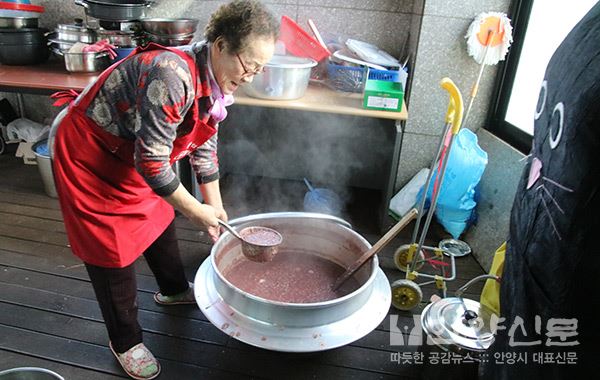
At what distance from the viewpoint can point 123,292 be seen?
1839 millimetres

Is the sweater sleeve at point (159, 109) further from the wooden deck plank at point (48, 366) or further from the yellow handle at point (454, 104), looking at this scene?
the yellow handle at point (454, 104)

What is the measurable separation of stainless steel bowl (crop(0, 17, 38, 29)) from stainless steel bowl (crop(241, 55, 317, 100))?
77.0 inches

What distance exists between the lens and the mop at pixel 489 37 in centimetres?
283

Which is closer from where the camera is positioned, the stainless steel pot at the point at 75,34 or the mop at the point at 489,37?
the mop at the point at 489,37

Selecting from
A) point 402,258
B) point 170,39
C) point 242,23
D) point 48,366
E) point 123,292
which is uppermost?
point 242,23

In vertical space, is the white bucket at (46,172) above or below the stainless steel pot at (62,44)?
below

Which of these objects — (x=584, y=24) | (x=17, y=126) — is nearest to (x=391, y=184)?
(x=584, y=24)

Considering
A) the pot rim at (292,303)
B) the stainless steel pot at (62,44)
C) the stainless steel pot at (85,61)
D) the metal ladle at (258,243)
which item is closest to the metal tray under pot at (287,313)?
the pot rim at (292,303)

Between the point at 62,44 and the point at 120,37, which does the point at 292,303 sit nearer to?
the point at 120,37

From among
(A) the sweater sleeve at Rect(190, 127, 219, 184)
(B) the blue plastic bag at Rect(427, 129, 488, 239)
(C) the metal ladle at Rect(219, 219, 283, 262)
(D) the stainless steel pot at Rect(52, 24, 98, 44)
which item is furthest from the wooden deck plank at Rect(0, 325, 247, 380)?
(D) the stainless steel pot at Rect(52, 24, 98, 44)

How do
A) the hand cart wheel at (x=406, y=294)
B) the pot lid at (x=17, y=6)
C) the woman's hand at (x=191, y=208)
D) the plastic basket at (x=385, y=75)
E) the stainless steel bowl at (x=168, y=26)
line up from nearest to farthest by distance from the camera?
the woman's hand at (x=191, y=208)
the hand cart wheel at (x=406, y=294)
the plastic basket at (x=385, y=75)
the stainless steel bowl at (x=168, y=26)
the pot lid at (x=17, y=6)

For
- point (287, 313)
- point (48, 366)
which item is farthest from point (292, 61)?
point (48, 366)

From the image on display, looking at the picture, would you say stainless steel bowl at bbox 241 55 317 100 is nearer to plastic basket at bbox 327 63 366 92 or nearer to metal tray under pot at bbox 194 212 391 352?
plastic basket at bbox 327 63 366 92

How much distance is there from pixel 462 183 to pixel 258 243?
1.67m
